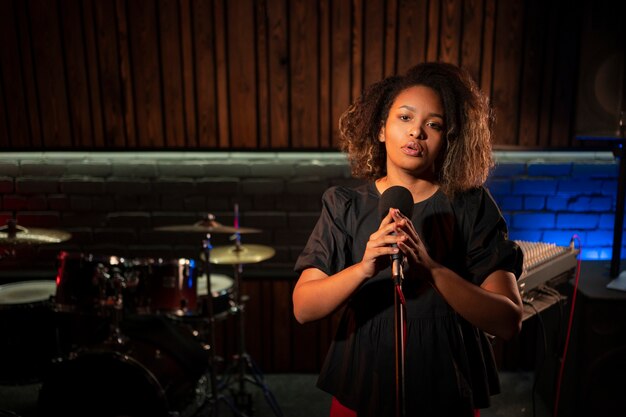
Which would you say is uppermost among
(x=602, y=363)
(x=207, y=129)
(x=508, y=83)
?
(x=508, y=83)

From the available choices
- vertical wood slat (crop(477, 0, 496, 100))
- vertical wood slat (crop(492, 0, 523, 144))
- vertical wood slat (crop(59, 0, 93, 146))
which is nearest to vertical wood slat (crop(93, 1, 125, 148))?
vertical wood slat (crop(59, 0, 93, 146))

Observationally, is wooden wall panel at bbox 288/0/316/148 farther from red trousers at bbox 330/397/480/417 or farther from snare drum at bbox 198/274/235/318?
red trousers at bbox 330/397/480/417

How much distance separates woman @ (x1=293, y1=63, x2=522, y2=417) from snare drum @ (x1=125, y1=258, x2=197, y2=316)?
153 centimetres

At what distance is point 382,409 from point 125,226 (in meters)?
2.79

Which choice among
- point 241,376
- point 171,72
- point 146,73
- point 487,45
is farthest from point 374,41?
point 241,376

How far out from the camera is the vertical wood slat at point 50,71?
3.27 m

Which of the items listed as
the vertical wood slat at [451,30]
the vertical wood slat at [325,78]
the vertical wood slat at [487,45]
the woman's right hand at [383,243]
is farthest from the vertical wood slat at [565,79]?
the woman's right hand at [383,243]

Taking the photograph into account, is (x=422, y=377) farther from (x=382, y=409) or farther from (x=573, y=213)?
(x=573, y=213)

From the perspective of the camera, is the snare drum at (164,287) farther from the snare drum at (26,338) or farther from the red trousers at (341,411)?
the red trousers at (341,411)

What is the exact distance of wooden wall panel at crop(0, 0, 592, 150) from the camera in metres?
3.20

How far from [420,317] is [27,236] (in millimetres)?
2445

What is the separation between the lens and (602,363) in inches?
99.2

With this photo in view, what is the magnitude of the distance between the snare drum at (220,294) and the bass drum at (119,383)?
346 millimetres

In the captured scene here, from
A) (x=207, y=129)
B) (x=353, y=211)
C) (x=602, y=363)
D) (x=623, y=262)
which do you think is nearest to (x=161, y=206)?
(x=207, y=129)
